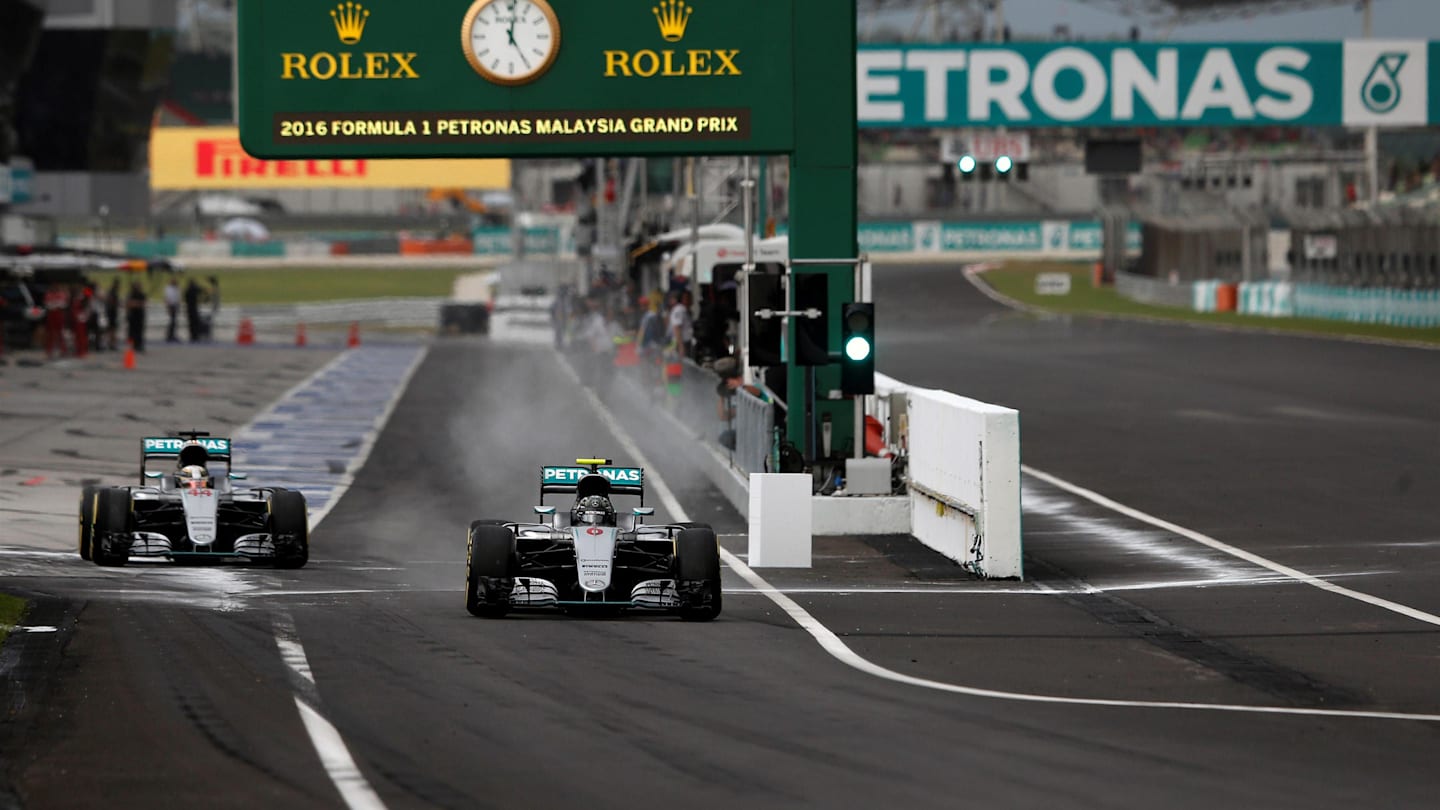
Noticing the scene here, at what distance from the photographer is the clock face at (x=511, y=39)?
66.7 ft

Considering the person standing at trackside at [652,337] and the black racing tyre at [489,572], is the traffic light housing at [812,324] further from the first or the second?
the person standing at trackside at [652,337]

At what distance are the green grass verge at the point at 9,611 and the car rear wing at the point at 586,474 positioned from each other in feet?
11.5

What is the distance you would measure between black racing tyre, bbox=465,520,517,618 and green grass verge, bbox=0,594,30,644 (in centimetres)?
283

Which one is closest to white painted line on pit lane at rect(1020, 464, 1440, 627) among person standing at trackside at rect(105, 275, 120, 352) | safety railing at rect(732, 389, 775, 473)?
safety railing at rect(732, 389, 775, 473)

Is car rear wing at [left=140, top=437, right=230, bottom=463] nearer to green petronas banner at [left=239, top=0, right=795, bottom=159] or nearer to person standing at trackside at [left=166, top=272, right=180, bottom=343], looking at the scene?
green petronas banner at [left=239, top=0, right=795, bottom=159]

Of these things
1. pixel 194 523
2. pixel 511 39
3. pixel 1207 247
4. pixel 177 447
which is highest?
pixel 511 39

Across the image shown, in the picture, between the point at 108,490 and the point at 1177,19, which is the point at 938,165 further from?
the point at 108,490

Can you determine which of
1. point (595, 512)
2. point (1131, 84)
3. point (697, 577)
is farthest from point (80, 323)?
point (697, 577)

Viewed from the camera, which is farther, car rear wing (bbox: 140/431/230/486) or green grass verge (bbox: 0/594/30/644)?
car rear wing (bbox: 140/431/230/486)

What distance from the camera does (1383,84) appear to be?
52469 mm

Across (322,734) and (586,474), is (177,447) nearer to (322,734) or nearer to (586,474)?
(586,474)

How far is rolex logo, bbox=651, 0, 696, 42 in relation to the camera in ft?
66.8

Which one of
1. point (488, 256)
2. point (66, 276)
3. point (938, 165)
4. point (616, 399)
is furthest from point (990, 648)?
point (938, 165)

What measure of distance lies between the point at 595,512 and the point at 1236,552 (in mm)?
6716
